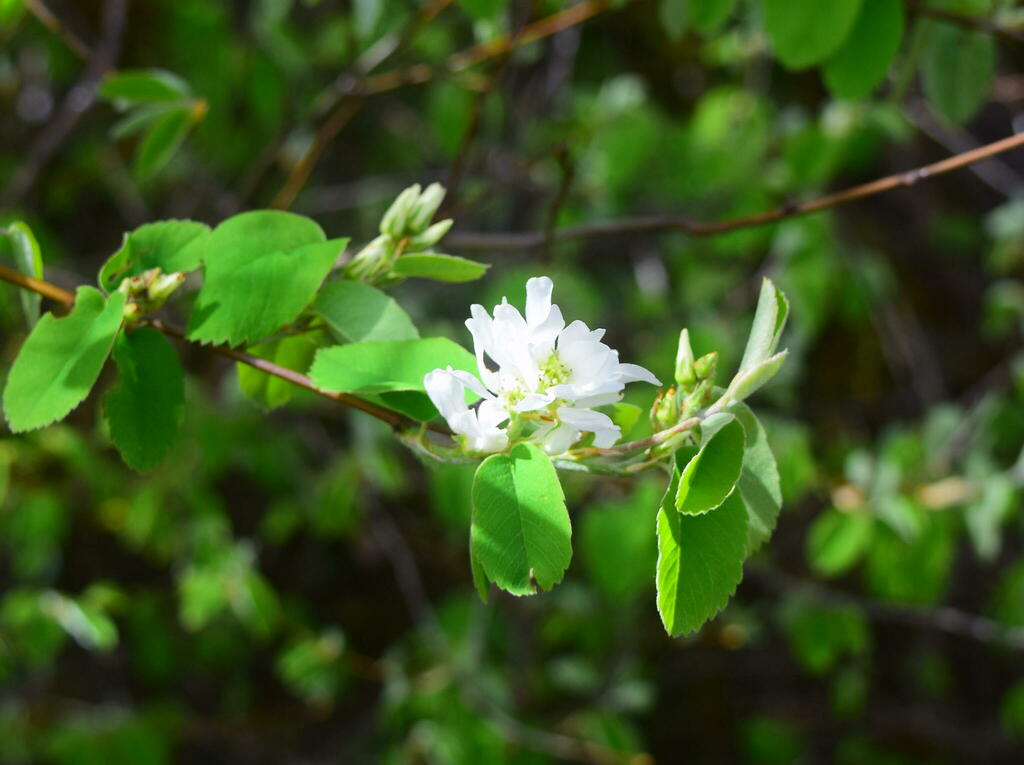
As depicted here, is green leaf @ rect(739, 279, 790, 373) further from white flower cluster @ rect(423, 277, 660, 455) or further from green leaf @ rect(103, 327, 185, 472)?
green leaf @ rect(103, 327, 185, 472)

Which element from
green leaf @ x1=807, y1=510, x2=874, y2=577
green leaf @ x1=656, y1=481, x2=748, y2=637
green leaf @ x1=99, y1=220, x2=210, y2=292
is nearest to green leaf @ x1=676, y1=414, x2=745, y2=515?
green leaf @ x1=656, y1=481, x2=748, y2=637

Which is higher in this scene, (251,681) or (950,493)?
(950,493)

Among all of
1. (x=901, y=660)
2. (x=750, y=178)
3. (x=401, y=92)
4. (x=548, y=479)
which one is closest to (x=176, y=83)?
(x=548, y=479)

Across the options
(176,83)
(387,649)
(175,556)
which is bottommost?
(387,649)

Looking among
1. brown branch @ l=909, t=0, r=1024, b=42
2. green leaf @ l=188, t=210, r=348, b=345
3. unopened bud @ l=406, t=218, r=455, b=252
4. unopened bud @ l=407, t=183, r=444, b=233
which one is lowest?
brown branch @ l=909, t=0, r=1024, b=42

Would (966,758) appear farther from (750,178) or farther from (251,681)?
(251,681)

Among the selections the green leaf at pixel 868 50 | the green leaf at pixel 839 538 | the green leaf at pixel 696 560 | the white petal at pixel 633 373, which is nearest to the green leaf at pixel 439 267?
the white petal at pixel 633 373
